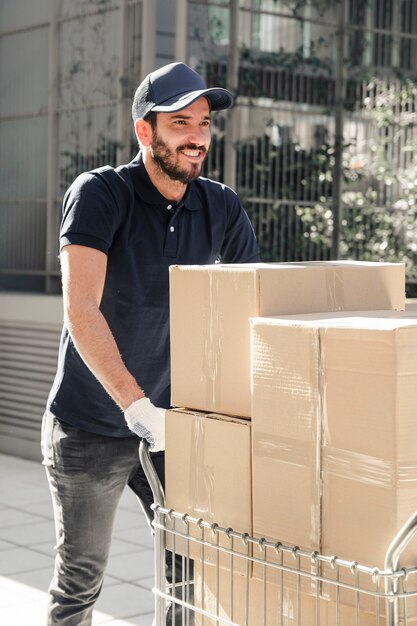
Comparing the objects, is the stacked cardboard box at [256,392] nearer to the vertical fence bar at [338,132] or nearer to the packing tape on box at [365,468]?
the packing tape on box at [365,468]

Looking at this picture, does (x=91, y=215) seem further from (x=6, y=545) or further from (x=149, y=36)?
(x=149, y=36)

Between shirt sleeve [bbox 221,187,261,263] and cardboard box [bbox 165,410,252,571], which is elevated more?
shirt sleeve [bbox 221,187,261,263]

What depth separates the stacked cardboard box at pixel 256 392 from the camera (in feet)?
7.35

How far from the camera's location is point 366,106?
341 inches

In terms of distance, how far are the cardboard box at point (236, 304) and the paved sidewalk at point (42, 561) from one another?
7.60 feet

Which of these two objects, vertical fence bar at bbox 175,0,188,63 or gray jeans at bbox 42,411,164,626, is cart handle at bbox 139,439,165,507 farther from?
vertical fence bar at bbox 175,0,188,63

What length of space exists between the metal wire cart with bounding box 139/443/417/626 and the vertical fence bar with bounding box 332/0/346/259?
6045 millimetres

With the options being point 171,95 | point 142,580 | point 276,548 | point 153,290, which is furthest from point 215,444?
point 142,580

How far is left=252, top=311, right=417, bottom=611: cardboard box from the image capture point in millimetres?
2074

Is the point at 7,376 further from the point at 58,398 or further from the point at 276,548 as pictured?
the point at 276,548

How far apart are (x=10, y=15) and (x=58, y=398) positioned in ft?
21.0

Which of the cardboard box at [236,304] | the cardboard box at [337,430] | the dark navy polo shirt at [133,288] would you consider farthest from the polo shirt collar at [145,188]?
the cardboard box at [337,430]

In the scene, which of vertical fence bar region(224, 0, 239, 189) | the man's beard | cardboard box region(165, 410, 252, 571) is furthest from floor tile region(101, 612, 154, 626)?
vertical fence bar region(224, 0, 239, 189)

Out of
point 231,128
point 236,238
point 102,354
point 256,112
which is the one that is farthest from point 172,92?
point 256,112
